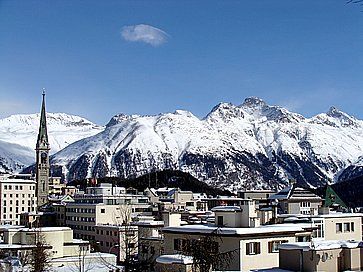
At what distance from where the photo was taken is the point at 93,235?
70.9m

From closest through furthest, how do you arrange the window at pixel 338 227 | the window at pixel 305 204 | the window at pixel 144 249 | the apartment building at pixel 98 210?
1. the window at pixel 338 227
2. the window at pixel 144 249
3. the window at pixel 305 204
4. the apartment building at pixel 98 210

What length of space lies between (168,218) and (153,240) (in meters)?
3.04

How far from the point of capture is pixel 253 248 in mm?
24688

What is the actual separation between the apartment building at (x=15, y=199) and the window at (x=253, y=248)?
265 feet

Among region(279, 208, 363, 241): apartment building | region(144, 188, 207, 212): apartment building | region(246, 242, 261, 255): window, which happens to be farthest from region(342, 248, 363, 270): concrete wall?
region(144, 188, 207, 212): apartment building

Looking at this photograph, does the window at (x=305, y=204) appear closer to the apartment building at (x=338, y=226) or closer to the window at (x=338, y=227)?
the apartment building at (x=338, y=226)

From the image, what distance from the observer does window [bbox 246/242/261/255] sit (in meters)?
24.6

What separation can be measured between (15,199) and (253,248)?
86513 mm

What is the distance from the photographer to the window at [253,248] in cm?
2457

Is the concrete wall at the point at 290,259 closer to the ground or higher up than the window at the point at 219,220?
closer to the ground

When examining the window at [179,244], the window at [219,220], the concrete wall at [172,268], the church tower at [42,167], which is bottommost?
the concrete wall at [172,268]

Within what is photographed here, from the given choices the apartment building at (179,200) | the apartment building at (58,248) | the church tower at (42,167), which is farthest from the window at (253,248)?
the church tower at (42,167)

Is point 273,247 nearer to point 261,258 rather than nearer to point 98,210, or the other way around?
point 261,258

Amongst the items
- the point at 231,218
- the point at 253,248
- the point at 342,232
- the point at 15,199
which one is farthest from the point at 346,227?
the point at 15,199
